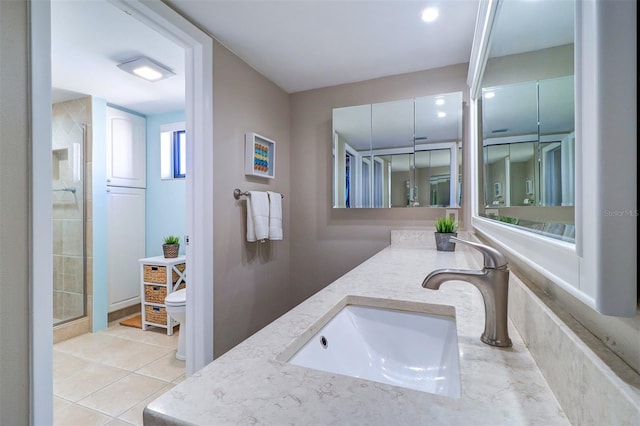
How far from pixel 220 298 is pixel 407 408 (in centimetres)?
171

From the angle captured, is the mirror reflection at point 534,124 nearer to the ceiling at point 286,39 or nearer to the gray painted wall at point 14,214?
the ceiling at point 286,39

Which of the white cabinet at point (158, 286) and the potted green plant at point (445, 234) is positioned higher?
the potted green plant at point (445, 234)

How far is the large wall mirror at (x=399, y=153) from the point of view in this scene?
2223 millimetres

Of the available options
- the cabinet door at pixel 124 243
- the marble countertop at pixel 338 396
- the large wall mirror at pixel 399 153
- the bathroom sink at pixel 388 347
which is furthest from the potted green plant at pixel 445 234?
the cabinet door at pixel 124 243

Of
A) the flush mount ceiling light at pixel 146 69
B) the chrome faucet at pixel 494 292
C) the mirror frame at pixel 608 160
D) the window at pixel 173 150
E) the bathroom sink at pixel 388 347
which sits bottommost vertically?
the bathroom sink at pixel 388 347

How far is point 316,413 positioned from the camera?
41cm

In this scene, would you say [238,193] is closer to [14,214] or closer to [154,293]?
[14,214]

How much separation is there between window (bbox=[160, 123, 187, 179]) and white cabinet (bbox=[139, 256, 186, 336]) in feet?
3.07

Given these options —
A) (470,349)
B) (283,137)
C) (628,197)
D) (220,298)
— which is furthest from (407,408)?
(283,137)

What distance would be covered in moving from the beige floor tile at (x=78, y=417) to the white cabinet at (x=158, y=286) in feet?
3.52

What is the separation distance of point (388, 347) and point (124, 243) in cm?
326

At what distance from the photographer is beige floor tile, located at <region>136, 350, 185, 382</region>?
2.04m

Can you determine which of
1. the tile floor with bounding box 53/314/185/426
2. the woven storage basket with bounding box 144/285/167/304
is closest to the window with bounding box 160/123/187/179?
the woven storage basket with bounding box 144/285/167/304

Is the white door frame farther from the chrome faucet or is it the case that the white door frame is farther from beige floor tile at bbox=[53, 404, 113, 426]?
the chrome faucet
